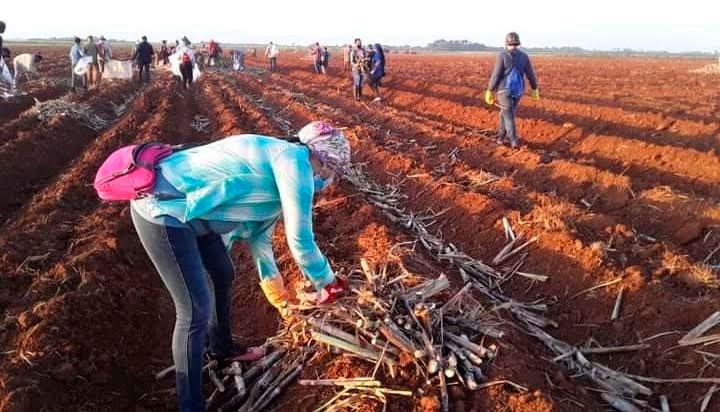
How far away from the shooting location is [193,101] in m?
17.0

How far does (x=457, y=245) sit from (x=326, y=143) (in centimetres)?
341

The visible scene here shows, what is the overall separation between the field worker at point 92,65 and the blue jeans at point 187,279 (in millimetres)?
18623

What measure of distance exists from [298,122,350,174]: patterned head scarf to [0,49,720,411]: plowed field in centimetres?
141

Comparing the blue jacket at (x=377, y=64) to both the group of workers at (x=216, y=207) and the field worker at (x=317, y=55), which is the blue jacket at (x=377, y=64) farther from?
the group of workers at (x=216, y=207)

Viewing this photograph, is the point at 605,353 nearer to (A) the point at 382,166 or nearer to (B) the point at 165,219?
(B) the point at 165,219

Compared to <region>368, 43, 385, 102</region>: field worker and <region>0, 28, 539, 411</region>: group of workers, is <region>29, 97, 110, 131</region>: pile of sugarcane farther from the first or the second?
<region>0, 28, 539, 411</region>: group of workers

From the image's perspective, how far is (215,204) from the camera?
2783mm

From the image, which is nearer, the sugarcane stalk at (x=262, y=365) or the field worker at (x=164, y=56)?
the sugarcane stalk at (x=262, y=365)

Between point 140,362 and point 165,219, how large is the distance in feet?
6.09

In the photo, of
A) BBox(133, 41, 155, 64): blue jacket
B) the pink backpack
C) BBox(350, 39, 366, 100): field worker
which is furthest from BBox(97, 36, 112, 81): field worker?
the pink backpack

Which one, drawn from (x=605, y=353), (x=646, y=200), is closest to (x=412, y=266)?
(x=605, y=353)

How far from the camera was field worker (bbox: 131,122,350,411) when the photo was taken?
9.06ft

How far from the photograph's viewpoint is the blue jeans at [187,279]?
281 centimetres

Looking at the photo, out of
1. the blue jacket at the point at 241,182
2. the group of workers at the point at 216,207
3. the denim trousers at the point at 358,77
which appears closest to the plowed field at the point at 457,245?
the group of workers at the point at 216,207
